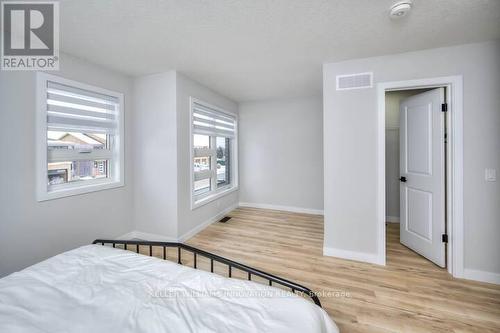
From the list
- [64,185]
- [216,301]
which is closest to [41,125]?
[64,185]

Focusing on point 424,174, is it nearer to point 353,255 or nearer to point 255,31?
point 353,255

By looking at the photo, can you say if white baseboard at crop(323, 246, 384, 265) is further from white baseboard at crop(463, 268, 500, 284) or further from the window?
the window

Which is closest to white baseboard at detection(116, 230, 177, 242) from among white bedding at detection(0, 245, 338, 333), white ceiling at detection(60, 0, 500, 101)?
white bedding at detection(0, 245, 338, 333)

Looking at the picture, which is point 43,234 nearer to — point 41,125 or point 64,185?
point 64,185

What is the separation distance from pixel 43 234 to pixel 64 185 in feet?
1.90

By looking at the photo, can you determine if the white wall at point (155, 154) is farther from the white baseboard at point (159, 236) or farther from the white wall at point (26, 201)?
the white wall at point (26, 201)

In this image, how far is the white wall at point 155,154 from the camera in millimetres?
2994

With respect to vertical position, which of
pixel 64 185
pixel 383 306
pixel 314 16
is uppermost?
pixel 314 16

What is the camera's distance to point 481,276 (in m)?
2.12

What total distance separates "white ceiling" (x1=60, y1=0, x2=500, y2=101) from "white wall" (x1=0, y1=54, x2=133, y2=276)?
1.97ft

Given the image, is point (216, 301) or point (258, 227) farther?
point (258, 227)

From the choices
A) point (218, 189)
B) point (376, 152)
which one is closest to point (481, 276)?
point (376, 152)

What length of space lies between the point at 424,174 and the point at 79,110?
14.4ft

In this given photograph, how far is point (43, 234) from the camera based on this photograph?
7.25 feet
